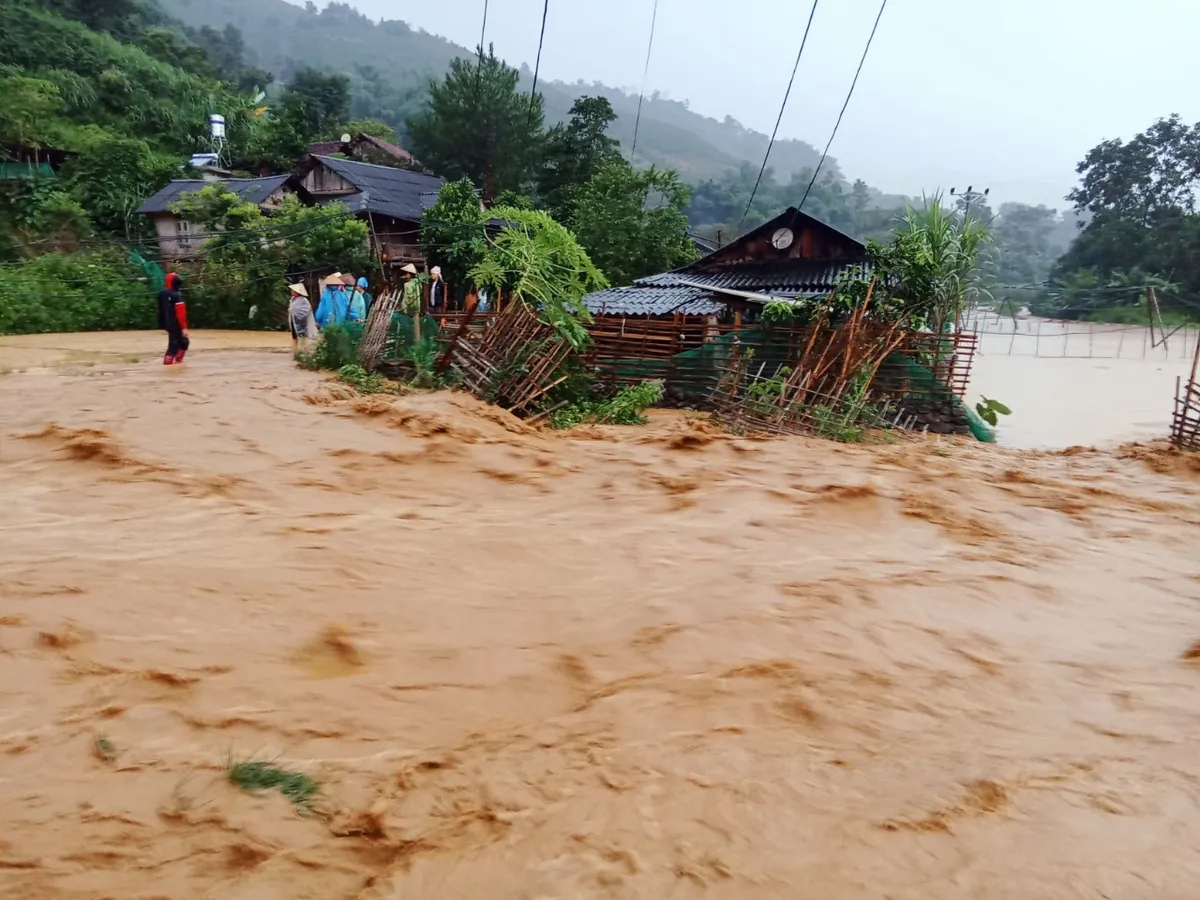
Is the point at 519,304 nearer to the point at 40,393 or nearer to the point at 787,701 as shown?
the point at 40,393

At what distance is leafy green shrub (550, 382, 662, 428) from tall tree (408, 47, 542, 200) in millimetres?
23889

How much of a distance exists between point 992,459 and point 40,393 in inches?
424

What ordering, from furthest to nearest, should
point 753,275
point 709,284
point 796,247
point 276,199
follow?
point 276,199, point 753,275, point 796,247, point 709,284

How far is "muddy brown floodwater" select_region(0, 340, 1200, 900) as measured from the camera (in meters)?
2.58

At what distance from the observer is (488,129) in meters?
34.4

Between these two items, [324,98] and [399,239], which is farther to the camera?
[324,98]

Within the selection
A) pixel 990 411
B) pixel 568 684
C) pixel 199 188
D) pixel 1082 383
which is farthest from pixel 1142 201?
pixel 568 684

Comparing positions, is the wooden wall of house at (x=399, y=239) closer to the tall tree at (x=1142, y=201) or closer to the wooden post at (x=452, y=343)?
the wooden post at (x=452, y=343)

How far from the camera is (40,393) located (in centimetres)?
941

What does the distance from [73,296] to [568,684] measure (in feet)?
65.0

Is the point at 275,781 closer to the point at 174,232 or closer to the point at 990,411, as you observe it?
the point at 990,411

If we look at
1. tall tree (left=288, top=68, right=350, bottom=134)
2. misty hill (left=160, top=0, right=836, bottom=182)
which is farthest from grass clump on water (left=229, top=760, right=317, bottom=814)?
misty hill (left=160, top=0, right=836, bottom=182)

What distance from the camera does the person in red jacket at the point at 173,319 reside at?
11.6m

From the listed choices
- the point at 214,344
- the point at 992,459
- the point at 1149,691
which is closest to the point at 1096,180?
the point at 992,459
